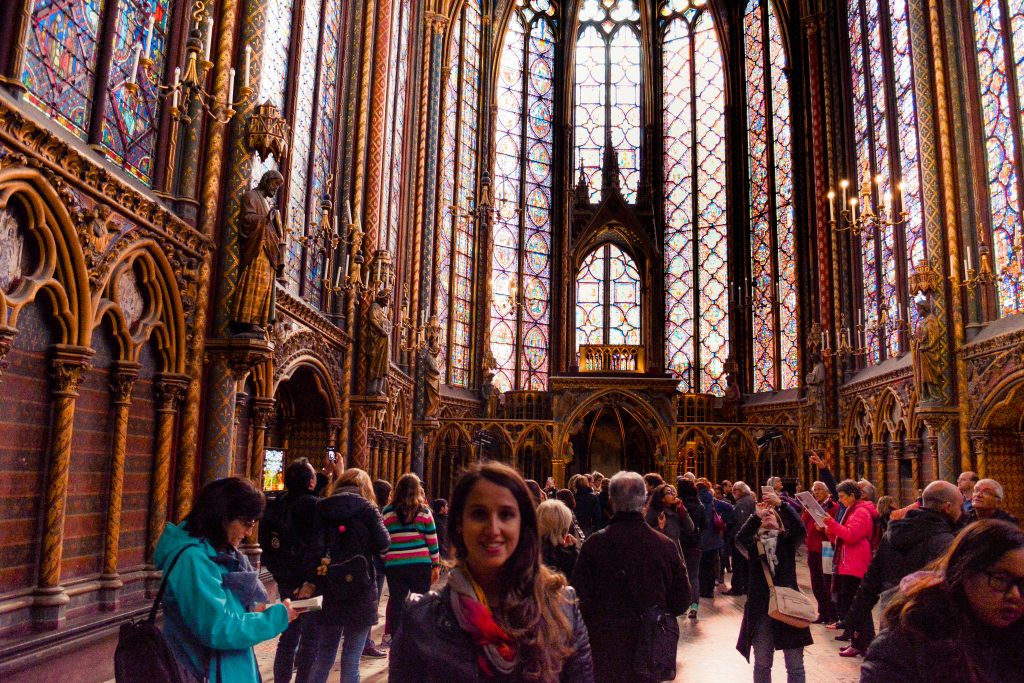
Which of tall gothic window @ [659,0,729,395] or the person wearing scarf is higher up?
tall gothic window @ [659,0,729,395]

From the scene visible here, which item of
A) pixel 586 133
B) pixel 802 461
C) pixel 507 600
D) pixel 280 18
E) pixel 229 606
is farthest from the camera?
pixel 586 133

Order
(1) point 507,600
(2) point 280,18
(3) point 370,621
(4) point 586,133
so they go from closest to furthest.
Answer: (1) point 507,600
(3) point 370,621
(2) point 280,18
(4) point 586,133

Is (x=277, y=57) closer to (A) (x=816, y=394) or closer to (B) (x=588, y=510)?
(B) (x=588, y=510)

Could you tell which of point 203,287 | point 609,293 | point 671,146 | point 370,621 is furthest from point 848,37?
point 370,621

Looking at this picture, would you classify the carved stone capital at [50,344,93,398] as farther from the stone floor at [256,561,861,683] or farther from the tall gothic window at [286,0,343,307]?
the tall gothic window at [286,0,343,307]

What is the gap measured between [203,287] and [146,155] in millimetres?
1202

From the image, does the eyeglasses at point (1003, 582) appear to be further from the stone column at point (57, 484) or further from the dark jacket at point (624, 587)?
the stone column at point (57, 484)

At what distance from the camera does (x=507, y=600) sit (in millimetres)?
1997

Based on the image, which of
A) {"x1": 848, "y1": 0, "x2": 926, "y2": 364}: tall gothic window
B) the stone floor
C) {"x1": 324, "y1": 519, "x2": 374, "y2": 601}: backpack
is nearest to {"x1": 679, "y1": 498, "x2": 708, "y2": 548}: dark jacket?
the stone floor

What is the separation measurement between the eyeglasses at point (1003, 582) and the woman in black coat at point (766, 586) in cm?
290

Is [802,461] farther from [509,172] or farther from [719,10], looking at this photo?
[719,10]

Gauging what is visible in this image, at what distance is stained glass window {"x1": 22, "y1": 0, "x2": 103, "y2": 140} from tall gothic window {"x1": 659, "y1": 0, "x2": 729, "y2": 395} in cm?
2085

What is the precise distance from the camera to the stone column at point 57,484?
4.98 meters

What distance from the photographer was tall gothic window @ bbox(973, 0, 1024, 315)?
1272 cm
